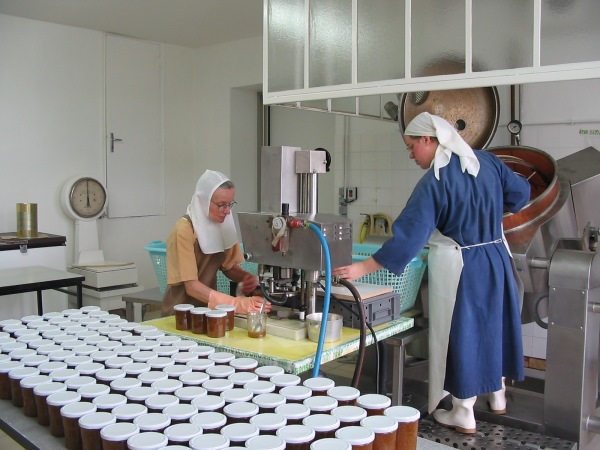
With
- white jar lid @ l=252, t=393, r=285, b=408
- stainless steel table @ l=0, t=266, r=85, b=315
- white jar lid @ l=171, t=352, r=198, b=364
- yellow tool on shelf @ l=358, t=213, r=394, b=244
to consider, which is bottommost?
stainless steel table @ l=0, t=266, r=85, b=315

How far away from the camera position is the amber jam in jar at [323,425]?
122cm

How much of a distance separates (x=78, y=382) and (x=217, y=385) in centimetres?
34

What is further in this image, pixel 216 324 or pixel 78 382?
pixel 216 324

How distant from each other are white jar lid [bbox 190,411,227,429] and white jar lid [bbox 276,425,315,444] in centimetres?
13

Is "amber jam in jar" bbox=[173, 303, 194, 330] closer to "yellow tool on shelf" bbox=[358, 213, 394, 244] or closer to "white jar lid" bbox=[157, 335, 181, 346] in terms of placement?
"white jar lid" bbox=[157, 335, 181, 346]

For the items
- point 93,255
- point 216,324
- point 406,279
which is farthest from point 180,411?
point 93,255

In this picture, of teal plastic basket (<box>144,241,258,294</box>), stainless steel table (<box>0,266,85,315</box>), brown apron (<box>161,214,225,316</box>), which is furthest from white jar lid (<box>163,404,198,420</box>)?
stainless steel table (<box>0,266,85,315</box>)

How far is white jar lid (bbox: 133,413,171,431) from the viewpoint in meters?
1.22

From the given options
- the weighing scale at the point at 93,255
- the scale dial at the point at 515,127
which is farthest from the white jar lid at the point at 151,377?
the weighing scale at the point at 93,255

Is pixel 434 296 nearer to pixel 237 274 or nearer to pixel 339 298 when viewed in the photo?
pixel 339 298

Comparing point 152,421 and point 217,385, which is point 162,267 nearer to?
point 217,385

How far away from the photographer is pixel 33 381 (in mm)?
1448

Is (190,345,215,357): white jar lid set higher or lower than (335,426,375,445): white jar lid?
higher

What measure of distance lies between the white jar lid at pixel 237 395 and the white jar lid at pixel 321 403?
14 centimetres
